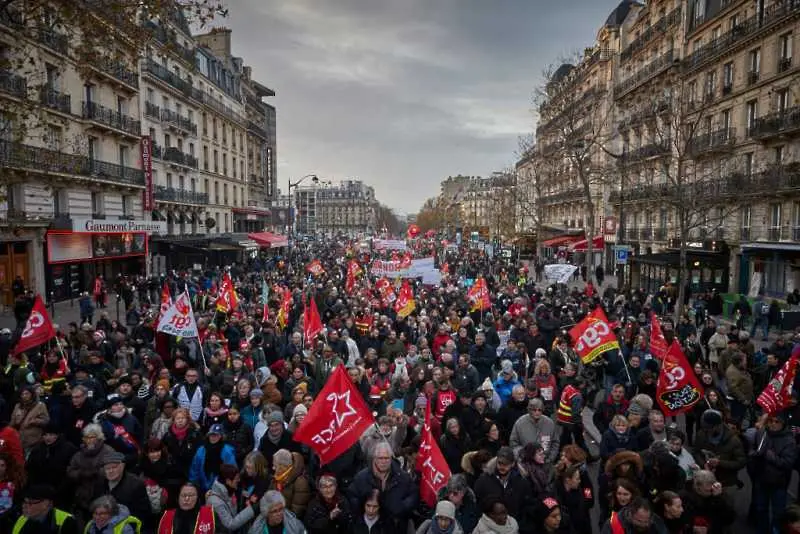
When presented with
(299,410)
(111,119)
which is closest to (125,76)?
(111,119)

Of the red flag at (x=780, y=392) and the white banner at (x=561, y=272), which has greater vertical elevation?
the white banner at (x=561, y=272)

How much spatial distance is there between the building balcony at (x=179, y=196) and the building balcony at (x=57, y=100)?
884 centimetres

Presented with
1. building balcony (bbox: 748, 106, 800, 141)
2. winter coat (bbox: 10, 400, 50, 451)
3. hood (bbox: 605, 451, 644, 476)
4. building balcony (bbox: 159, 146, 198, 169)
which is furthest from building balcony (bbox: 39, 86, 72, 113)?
building balcony (bbox: 748, 106, 800, 141)

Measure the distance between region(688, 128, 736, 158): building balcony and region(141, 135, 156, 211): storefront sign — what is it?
93.4 ft

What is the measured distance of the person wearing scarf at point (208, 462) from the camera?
5.79 meters

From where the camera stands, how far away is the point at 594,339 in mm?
9781

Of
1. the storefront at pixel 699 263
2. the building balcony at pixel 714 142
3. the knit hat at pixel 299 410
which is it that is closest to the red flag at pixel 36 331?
the knit hat at pixel 299 410

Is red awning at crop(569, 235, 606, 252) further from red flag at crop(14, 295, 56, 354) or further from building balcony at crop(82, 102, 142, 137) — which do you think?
red flag at crop(14, 295, 56, 354)

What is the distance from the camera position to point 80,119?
83.8 feet

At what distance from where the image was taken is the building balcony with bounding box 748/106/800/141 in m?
22.8

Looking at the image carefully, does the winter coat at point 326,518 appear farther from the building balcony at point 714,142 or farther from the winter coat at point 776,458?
the building balcony at point 714,142

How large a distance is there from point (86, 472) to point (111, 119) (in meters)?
27.1

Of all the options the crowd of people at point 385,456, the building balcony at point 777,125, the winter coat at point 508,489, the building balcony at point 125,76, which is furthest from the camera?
the building balcony at point 125,76

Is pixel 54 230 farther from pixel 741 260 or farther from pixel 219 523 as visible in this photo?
pixel 741 260
